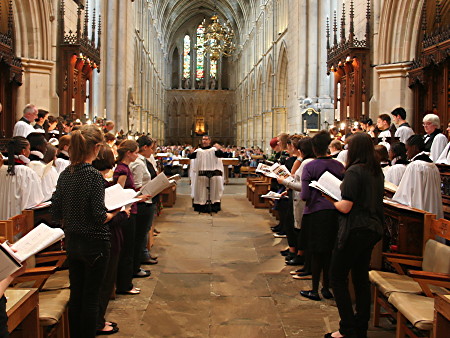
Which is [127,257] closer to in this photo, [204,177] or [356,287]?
[356,287]

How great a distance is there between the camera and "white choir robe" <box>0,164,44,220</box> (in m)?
5.25

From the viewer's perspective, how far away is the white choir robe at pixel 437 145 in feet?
24.2

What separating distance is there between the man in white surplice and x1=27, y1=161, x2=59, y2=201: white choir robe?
5210 millimetres

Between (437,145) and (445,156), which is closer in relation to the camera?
(445,156)

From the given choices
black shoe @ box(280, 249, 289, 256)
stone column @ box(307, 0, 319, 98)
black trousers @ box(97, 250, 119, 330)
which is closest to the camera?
black trousers @ box(97, 250, 119, 330)

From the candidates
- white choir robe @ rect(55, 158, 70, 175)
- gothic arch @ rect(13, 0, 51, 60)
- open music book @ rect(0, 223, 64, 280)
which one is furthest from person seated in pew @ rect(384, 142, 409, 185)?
gothic arch @ rect(13, 0, 51, 60)

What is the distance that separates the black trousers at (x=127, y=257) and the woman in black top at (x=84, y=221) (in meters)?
1.51

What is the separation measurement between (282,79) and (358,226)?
23887mm

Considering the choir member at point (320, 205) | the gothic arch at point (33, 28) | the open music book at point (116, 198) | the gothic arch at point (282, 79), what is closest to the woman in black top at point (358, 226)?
the choir member at point (320, 205)

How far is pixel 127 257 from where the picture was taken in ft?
17.1

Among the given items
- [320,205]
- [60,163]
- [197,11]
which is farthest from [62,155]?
[197,11]

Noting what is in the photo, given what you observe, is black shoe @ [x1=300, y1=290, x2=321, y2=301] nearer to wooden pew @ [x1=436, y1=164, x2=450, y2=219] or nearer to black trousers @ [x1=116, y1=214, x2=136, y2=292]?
black trousers @ [x1=116, y1=214, x2=136, y2=292]

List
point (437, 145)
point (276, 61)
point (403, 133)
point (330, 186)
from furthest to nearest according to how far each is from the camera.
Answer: point (276, 61) → point (403, 133) → point (437, 145) → point (330, 186)

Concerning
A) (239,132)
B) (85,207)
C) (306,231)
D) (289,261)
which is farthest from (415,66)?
(239,132)
